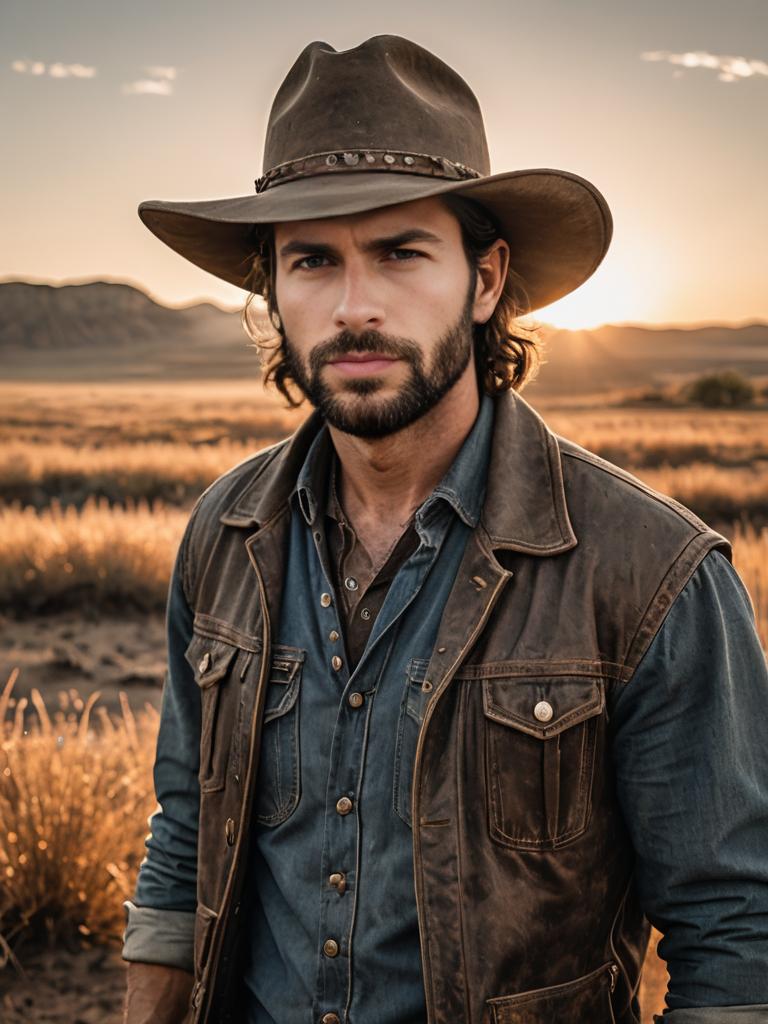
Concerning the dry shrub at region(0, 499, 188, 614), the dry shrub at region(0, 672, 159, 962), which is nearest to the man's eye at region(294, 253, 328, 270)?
the dry shrub at region(0, 672, 159, 962)

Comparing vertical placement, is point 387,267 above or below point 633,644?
above

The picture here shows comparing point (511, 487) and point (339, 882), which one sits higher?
point (511, 487)

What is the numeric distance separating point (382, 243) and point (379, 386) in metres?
0.31

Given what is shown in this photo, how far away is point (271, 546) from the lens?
87.0 inches

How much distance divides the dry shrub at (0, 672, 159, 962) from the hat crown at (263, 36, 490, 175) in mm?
2426

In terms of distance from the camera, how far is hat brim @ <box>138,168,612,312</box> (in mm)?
2012

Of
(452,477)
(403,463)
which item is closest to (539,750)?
(452,477)

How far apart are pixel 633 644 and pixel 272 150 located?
1420 millimetres

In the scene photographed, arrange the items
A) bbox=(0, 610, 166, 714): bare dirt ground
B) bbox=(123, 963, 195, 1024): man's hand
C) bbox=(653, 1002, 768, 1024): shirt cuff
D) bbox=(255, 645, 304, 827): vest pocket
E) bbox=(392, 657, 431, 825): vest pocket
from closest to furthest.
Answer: bbox=(653, 1002, 768, 1024): shirt cuff < bbox=(392, 657, 431, 825): vest pocket < bbox=(255, 645, 304, 827): vest pocket < bbox=(123, 963, 195, 1024): man's hand < bbox=(0, 610, 166, 714): bare dirt ground

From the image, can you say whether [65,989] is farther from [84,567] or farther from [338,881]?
[84,567]

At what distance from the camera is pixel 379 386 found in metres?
2.11

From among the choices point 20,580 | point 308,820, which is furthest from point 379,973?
point 20,580

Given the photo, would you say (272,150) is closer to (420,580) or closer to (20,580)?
(420,580)

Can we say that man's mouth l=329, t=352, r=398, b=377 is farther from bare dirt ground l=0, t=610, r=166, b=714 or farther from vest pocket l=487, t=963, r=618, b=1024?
bare dirt ground l=0, t=610, r=166, b=714
